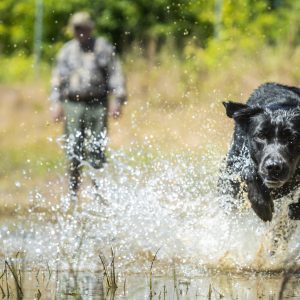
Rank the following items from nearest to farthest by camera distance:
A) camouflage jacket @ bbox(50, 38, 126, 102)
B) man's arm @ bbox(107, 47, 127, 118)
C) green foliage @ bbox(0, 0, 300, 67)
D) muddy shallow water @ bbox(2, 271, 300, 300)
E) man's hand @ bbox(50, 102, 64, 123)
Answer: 1. muddy shallow water @ bbox(2, 271, 300, 300)
2. man's arm @ bbox(107, 47, 127, 118)
3. camouflage jacket @ bbox(50, 38, 126, 102)
4. man's hand @ bbox(50, 102, 64, 123)
5. green foliage @ bbox(0, 0, 300, 67)

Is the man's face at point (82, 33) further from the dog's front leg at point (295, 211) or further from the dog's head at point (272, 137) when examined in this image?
the dog's front leg at point (295, 211)

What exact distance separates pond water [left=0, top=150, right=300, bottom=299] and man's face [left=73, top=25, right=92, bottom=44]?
138 cm

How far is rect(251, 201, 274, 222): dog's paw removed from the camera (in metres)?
6.43

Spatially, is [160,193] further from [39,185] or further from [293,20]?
[293,20]

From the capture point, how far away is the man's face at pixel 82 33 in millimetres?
9305

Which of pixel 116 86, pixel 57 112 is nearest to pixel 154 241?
pixel 116 86

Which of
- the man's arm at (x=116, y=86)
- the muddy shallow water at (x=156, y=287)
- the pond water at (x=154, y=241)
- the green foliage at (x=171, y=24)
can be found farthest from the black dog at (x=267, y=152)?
the green foliage at (x=171, y=24)

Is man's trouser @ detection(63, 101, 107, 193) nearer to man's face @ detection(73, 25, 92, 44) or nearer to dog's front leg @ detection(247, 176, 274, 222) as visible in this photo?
man's face @ detection(73, 25, 92, 44)

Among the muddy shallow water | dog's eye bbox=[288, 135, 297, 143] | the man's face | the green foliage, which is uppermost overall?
the green foliage

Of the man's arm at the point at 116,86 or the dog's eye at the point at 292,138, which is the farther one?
the man's arm at the point at 116,86

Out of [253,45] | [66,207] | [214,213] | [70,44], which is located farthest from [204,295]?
[253,45]

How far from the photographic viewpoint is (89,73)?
30.8ft

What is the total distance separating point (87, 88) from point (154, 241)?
2766 mm

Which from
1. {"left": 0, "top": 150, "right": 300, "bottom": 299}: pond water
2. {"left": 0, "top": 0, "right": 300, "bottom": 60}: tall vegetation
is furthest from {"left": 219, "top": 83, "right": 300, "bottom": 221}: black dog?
{"left": 0, "top": 0, "right": 300, "bottom": 60}: tall vegetation
